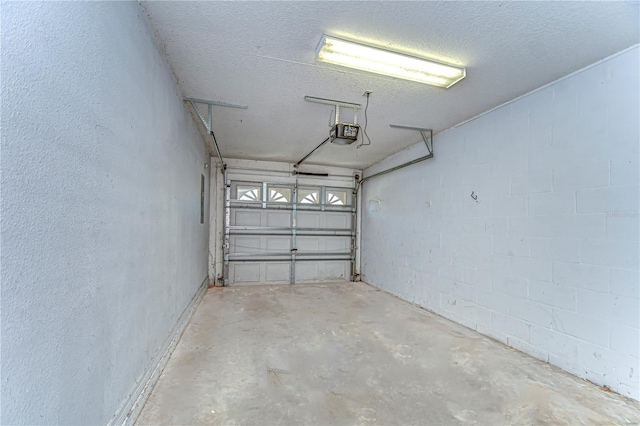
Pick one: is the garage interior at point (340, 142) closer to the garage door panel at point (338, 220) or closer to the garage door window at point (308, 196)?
the garage door window at point (308, 196)

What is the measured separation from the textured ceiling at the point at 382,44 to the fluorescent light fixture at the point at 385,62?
0.06 metres

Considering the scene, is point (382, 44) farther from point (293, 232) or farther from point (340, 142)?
point (293, 232)

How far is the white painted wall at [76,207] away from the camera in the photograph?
0.80 metres

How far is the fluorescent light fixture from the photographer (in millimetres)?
1989

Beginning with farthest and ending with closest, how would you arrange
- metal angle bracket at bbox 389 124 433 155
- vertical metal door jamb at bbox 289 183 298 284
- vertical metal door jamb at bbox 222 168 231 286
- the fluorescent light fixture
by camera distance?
vertical metal door jamb at bbox 289 183 298 284, vertical metal door jamb at bbox 222 168 231 286, metal angle bracket at bbox 389 124 433 155, the fluorescent light fixture

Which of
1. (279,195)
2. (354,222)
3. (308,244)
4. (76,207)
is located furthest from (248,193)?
(76,207)

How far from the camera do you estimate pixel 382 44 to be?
199 centimetres

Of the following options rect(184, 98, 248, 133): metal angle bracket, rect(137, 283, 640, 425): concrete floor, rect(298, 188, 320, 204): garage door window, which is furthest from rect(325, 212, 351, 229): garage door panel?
rect(184, 98, 248, 133): metal angle bracket

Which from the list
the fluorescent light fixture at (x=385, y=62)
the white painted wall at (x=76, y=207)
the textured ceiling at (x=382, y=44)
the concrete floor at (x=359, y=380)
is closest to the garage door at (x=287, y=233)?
the concrete floor at (x=359, y=380)

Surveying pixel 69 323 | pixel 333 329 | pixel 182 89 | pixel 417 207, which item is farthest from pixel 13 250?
pixel 417 207

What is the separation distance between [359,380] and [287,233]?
3893 mm

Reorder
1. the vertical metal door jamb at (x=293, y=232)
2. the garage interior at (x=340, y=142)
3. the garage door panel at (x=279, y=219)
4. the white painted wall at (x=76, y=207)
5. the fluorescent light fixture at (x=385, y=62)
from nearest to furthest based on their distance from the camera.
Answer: the white painted wall at (x=76, y=207) < the garage interior at (x=340, y=142) < the fluorescent light fixture at (x=385, y=62) < the garage door panel at (x=279, y=219) < the vertical metal door jamb at (x=293, y=232)

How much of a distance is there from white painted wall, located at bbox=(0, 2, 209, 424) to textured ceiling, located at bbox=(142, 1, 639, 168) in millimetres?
411

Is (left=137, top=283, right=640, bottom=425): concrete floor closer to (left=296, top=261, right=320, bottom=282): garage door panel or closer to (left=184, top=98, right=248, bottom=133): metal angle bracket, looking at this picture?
(left=184, top=98, right=248, bottom=133): metal angle bracket
